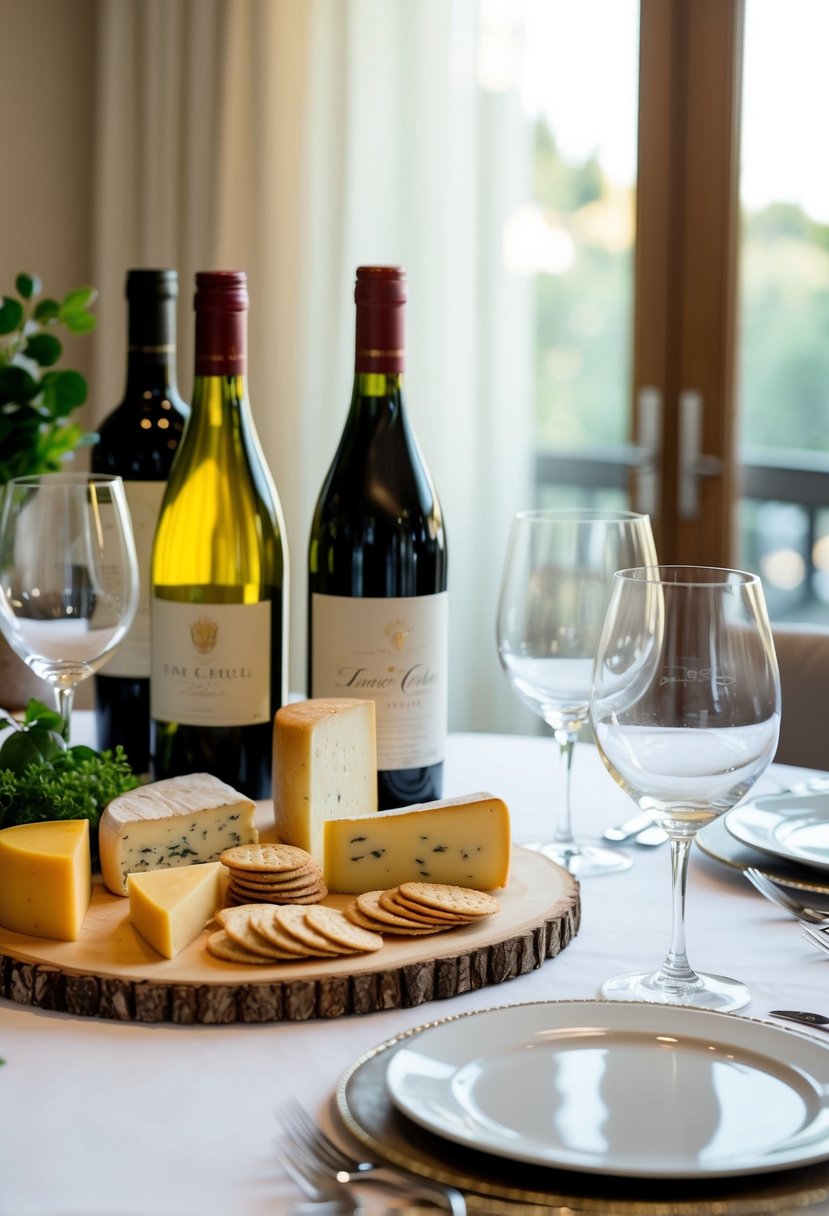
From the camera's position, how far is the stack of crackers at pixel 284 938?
0.87m

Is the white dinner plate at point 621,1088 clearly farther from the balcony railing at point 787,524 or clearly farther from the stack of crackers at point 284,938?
the balcony railing at point 787,524

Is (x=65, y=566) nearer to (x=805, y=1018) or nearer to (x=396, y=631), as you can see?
(x=396, y=631)

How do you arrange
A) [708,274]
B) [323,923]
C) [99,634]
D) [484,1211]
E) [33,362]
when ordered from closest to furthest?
[484,1211]
[323,923]
[99,634]
[33,362]
[708,274]

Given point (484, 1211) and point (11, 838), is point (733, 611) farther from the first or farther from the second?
point (11, 838)

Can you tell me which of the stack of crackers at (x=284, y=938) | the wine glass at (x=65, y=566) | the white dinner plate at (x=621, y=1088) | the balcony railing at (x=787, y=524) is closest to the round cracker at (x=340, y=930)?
the stack of crackers at (x=284, y=938)

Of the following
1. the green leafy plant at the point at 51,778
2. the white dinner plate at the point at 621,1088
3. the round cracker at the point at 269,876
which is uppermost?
the green leafy plant at the point at 51,778

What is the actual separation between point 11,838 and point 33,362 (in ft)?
2.54

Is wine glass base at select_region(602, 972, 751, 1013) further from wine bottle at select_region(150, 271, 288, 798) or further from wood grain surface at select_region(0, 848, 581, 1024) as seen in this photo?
wine bottle at select_region(150, 271, 288, 798)

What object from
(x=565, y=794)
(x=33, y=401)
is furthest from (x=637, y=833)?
(x=33, y=401)

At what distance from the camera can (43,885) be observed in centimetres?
92

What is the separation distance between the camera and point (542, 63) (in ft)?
10.2

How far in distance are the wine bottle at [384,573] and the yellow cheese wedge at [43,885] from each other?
12.1 inches

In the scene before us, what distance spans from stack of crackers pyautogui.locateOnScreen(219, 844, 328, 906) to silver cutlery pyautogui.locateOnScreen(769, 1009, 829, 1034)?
0.31 m

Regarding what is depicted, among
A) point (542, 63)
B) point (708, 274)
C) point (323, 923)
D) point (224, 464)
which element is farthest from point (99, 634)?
point (542, 63)
